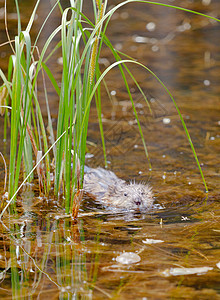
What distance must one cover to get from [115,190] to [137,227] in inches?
24.2

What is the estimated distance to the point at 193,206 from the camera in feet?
12.2

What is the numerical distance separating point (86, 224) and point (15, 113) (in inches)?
35.1

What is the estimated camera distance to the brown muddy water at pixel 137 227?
8.58 ft

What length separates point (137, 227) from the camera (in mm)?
3350

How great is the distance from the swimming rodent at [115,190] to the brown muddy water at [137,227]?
107 millimetres

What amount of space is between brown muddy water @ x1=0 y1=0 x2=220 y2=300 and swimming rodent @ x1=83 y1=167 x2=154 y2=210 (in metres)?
0.11

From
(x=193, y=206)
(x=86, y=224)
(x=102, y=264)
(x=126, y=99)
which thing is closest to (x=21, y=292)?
(x=102, y=264)

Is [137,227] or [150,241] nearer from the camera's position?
[150,241]

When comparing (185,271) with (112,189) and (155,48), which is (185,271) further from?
(155,48)

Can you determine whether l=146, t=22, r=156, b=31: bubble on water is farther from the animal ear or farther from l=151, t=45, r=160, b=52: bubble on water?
the animal ear

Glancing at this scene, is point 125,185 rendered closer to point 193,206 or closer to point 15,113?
point 193,206

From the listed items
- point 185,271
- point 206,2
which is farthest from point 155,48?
point 185,271

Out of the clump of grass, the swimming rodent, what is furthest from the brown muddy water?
the clump of grass

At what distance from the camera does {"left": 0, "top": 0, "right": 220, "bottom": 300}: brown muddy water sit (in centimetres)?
262
